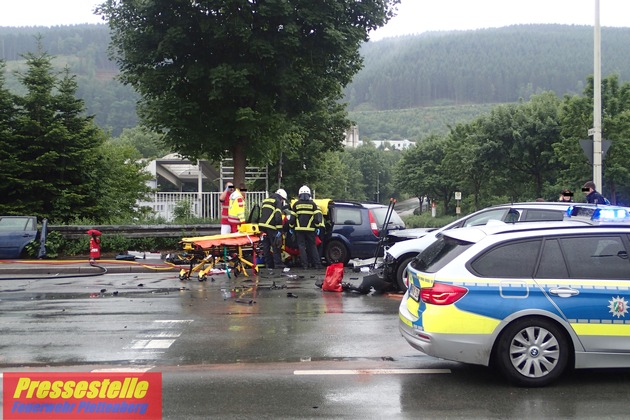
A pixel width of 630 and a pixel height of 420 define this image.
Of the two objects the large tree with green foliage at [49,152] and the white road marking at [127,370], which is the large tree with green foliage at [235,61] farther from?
the white road marking at [127,370]

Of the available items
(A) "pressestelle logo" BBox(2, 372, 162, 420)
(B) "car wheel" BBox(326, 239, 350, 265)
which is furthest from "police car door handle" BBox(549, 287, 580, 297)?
(B) "car wheel" BBox(326, 239, 350, 265)

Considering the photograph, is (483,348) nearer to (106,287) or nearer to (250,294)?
(250,294)

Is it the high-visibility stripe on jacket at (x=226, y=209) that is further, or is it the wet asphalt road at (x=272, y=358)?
the high-visibility stripe on jacket at (x=226, y=209)

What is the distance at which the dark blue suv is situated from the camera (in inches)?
683

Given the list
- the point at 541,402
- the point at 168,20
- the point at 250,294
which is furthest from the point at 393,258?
the point at 168,20

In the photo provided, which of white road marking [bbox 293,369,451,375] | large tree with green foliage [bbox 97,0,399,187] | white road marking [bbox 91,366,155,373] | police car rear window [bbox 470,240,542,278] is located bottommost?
white road marking [bbox 293,369,451,375]

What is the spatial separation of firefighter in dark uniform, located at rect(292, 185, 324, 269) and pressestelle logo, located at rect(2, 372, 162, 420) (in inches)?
380

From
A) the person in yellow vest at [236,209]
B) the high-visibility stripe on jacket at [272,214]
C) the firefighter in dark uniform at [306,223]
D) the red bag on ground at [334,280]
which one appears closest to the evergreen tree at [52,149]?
the person in yellow vest at [236,209]

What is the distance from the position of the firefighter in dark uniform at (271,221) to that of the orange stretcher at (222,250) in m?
0.27

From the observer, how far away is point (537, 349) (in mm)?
6605

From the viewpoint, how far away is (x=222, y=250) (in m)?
15.8

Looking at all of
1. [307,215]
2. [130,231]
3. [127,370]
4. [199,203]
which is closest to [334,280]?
[307,215]

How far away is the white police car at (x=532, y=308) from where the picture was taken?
659cm

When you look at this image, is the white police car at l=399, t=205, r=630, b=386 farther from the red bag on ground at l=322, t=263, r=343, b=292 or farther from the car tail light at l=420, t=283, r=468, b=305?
the red bag on ground at l=322, t=263, r=343, b=292
